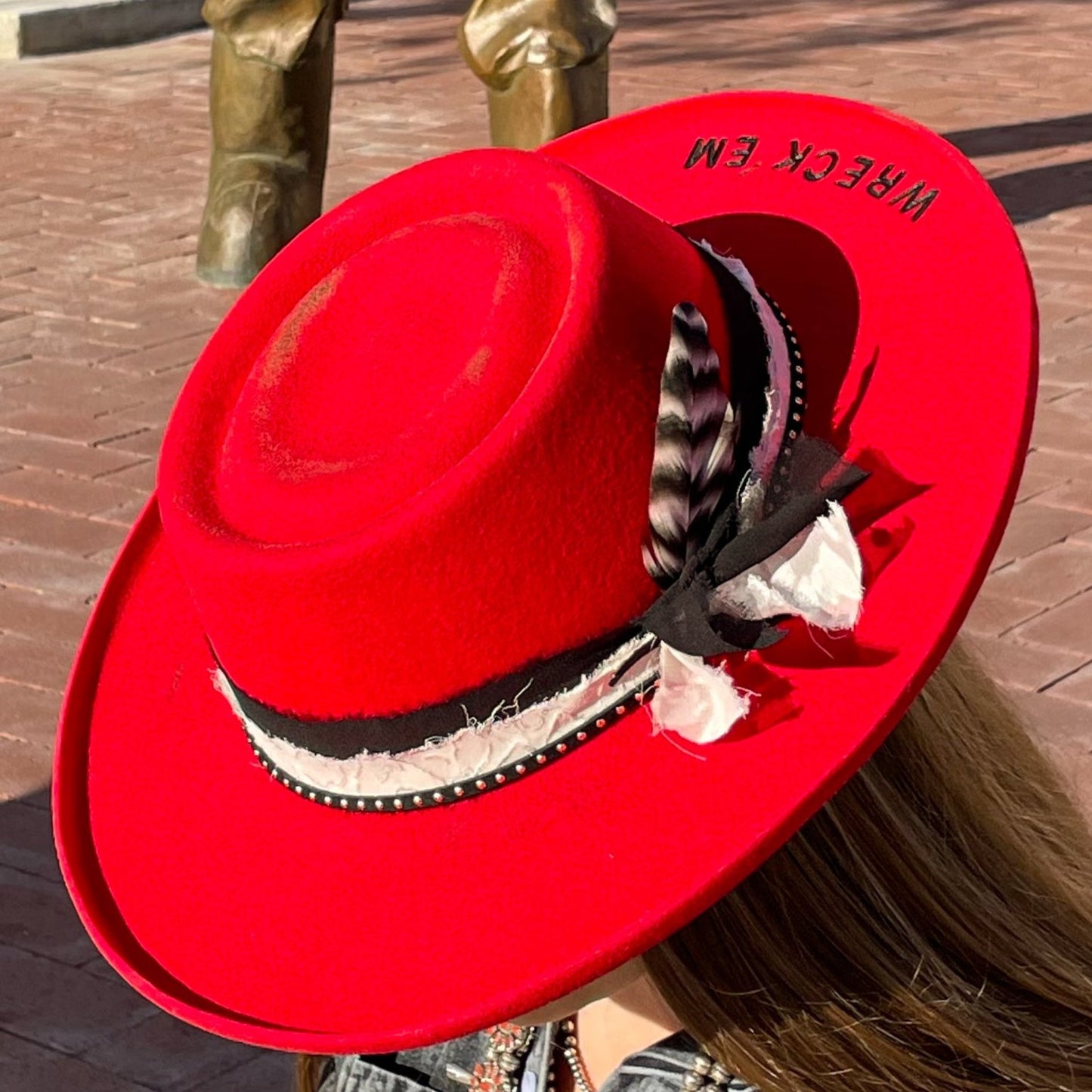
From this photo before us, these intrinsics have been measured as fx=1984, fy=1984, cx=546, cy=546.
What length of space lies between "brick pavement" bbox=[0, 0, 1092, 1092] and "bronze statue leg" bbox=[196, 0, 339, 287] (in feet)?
0.67

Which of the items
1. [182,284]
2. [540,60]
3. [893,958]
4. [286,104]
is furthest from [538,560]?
[182,284]

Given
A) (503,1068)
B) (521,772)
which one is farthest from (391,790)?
(503,1068)

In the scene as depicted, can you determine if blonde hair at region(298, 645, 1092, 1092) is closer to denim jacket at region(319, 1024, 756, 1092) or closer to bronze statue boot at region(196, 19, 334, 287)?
denim jacket at region(319, 1024, 756, 1092)

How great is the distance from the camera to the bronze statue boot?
539cm

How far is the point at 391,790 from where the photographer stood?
1337 mm

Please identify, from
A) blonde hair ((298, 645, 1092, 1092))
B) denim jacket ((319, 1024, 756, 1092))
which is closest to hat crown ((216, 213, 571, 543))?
→ blonde hair ((298, 645, 1092, 1092))

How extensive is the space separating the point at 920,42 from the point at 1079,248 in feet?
A: 12.2

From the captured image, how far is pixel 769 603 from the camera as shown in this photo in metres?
1.22

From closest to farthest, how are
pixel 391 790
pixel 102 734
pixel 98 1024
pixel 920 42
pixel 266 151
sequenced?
pixel 391 790
pixel 102 734
pixel 98 1024
pixel 266 151
pixel 920 42

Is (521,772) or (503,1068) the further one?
(503,1068)

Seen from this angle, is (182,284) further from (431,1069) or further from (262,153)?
(431,1069)

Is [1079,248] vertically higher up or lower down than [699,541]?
lower down

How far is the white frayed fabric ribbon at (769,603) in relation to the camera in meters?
1.21

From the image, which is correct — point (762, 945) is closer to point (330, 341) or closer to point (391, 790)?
point (391, 790)
